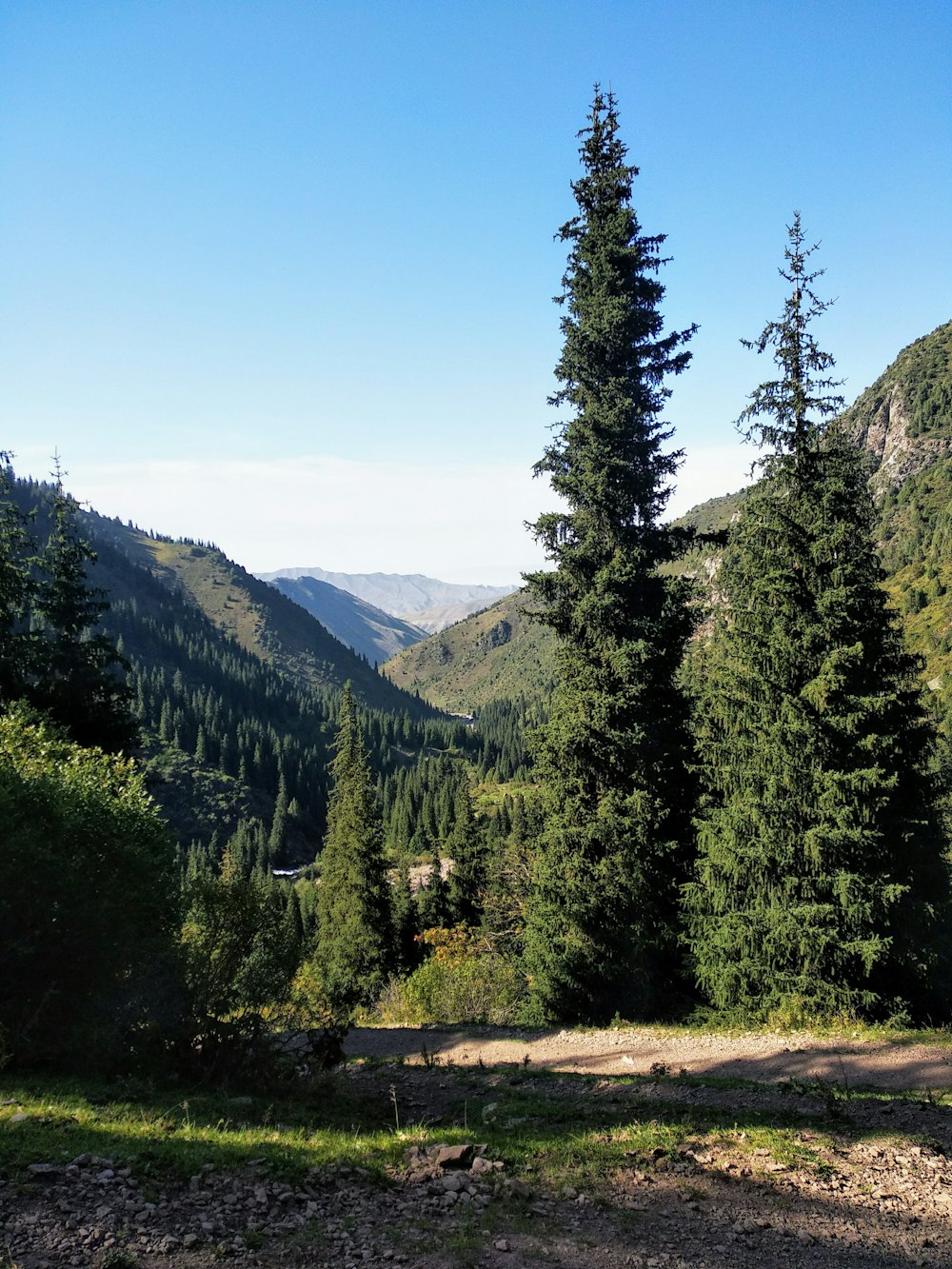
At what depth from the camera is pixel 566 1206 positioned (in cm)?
741

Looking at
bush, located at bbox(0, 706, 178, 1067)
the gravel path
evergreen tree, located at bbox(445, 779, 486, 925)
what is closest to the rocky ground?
the gravel path

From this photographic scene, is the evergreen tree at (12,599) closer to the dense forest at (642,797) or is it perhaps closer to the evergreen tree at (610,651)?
the dense forest at (642,797)

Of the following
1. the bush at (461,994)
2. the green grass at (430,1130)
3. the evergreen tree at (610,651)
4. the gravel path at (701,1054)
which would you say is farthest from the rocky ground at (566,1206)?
the bush at (461,994)

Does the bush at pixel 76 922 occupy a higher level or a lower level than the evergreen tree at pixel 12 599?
lower

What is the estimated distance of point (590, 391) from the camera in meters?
19.0

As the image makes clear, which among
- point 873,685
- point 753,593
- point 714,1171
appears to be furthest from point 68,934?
point 873,685

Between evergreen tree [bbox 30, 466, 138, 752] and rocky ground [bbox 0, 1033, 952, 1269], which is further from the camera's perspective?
evergreen tree [bbox 30, 466, 138, 752]

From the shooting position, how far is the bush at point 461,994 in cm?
2246

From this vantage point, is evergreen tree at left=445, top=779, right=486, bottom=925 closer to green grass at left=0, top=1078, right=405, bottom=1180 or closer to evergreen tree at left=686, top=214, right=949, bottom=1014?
evergreen tree at left=686, top=214, right=949, bottom=1014

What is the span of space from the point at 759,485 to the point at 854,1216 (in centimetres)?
1435

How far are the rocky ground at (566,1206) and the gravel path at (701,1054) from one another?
9.49 feet

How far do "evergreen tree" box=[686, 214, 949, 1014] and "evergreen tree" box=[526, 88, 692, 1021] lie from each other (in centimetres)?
140

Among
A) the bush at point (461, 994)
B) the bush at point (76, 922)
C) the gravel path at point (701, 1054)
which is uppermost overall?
the bush at point (76, 922)

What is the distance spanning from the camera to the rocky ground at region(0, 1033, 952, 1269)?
6348mm
